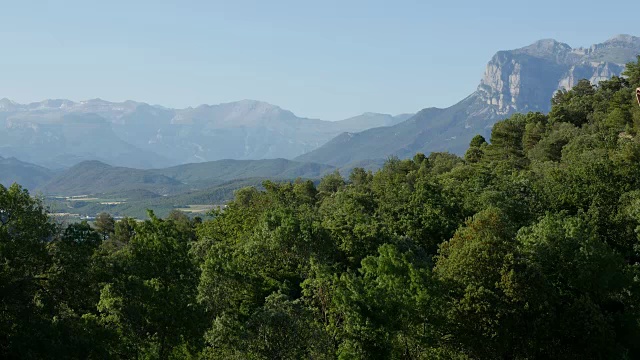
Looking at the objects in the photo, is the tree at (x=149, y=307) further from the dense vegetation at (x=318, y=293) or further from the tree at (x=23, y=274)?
the tree at (x=23, y=274)

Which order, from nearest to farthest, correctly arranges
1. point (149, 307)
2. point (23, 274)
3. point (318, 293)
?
point (23, 274) < point (149, 307) < point (318, 293)

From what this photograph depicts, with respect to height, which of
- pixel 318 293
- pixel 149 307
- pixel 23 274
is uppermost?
pixel 23 274

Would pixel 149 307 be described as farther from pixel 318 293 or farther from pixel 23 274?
pixel 318 293

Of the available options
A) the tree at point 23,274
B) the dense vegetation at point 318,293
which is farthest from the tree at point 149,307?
the tree at point 23,274

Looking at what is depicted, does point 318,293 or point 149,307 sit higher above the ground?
point 149,307

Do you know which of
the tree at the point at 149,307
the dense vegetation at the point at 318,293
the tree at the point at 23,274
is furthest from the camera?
the tree at the point at 149,307

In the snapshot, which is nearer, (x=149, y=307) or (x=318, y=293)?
(x=149, y=307)

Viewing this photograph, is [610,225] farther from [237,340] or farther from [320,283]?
[237,340]

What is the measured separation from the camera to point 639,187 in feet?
189

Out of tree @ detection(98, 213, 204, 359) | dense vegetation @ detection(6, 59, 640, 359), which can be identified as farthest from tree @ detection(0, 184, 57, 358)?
tree @ detection(98, 213, 204, 359)

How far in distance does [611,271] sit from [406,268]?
1462 cm

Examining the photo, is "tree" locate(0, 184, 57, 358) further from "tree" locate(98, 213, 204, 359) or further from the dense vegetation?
"tree" locate(98, 213, 204, 359)

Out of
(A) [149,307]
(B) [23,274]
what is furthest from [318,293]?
(B) [23,274]

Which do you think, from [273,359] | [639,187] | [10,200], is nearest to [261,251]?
[273,359]
